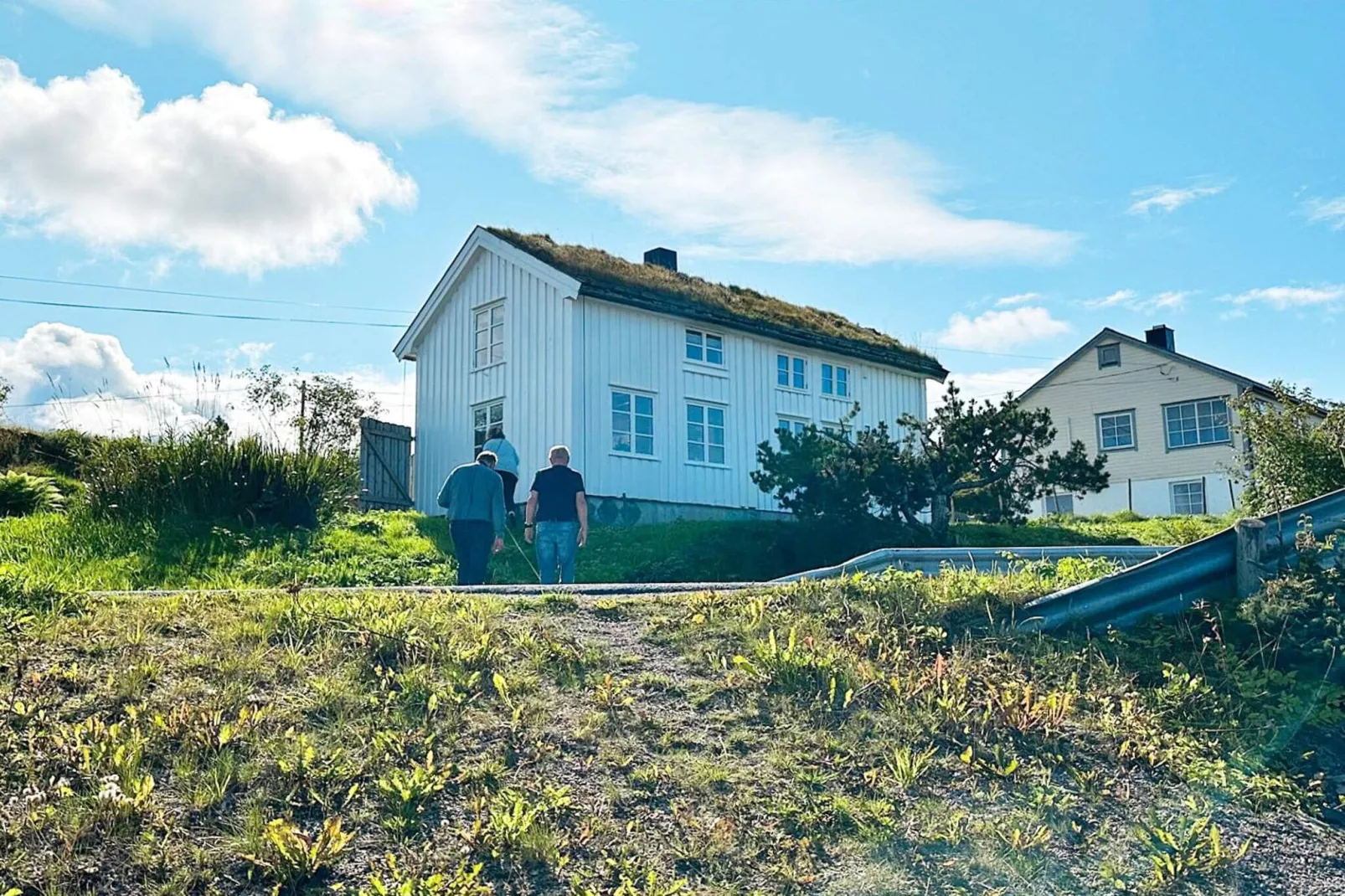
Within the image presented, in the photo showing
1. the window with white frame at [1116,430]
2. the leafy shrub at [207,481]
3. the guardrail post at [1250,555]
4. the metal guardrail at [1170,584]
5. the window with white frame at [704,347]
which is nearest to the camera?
the metal guardrail at [1170,584]

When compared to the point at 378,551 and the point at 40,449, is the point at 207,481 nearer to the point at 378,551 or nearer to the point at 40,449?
the point at 378,551

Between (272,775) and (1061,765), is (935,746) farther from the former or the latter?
(272,775)

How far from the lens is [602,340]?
2469 centimetres

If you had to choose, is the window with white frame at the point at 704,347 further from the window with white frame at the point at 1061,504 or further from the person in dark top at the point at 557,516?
the window with white frame at the point at 1061,504

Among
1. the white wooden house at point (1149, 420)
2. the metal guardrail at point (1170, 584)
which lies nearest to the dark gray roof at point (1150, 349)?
the white wooden house at point (1149, 420)

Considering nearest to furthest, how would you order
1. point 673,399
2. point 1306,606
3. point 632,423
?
point 1306,606
point 632,423
point 673,399

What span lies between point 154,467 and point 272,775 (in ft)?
40.0

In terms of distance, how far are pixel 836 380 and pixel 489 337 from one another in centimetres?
797

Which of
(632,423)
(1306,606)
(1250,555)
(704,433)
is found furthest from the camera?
(704,433)

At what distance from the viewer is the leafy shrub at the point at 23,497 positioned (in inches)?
682

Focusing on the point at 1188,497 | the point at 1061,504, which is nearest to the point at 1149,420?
the point at 1188,497

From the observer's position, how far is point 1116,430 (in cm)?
4062

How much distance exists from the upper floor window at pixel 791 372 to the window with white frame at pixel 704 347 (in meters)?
1.65

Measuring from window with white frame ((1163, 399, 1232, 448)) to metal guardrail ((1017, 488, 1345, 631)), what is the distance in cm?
3238
